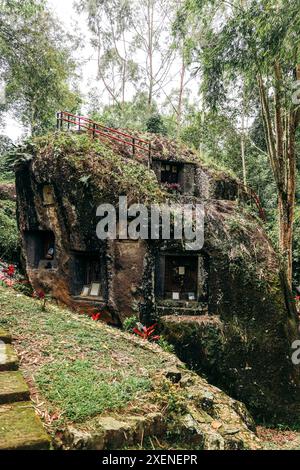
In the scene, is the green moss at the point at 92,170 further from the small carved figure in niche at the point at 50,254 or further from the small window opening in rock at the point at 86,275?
the small carved figure in niche at the point at 50,254

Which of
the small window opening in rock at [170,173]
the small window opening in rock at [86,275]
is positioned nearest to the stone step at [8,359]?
the small window opening in rock at [86,275]

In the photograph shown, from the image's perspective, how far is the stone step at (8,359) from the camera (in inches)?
163

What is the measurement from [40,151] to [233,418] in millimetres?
10074

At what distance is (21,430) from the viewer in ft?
10.1

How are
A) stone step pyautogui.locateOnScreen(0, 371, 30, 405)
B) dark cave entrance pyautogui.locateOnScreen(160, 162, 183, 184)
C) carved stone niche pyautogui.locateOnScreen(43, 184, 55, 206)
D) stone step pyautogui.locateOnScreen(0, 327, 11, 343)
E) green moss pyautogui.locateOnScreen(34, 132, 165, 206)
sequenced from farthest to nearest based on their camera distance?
dark cave entrance pyautogui.locateOnScreen(160, 162, 183, 184) → carved stone niche pyautogui.locateOnScreen(43, 184, 55, 206) → green moss pyautogui.locateOnScreen(34, 132, 165, 206) → stone step pyautogui.locateOnScreen(0, 327, 11, 343) → stone step pyautogui.locateOnScreen(0, 371, 30, 405)

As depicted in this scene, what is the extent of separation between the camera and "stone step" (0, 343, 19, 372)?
13.6ft

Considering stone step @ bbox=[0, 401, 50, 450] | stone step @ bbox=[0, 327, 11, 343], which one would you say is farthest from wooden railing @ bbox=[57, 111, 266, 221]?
stone step @ bbox=[0, 401, 50, 450]

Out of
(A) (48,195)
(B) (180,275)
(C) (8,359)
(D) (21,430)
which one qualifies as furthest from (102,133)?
(D) (21,430)

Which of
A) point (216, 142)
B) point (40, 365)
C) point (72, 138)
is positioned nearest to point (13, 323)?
point (40, 365)

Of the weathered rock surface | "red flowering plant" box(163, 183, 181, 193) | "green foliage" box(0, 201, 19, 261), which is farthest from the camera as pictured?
"red flowering plant" box(163, 183, 181, 193)

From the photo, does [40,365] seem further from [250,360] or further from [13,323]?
[250,360]

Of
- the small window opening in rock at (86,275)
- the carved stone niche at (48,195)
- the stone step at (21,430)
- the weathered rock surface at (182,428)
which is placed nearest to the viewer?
the stone step at (21,430)

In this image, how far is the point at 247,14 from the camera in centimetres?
757

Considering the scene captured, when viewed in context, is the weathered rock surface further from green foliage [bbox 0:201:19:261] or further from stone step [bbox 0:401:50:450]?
green foliage [bbox 0:201:19:261]
